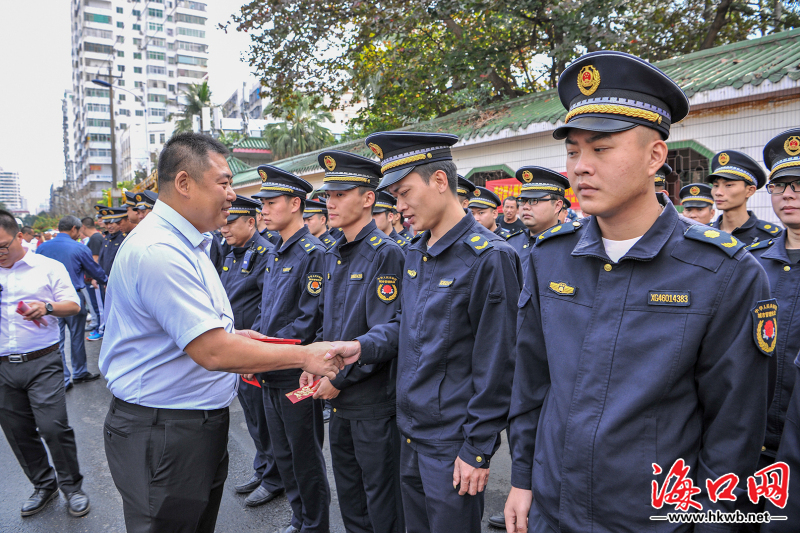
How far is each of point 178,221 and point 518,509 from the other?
1931 mm

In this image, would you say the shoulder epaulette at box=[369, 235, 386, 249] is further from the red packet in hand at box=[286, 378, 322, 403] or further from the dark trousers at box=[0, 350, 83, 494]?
the dark trousers at box=[0, 350, 83, 494]

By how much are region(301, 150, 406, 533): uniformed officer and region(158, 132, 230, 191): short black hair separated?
1.01 meters

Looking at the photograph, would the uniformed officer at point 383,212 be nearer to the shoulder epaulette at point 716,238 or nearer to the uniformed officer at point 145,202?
the uniformed officer at point 145,202

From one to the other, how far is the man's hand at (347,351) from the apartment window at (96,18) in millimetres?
94019

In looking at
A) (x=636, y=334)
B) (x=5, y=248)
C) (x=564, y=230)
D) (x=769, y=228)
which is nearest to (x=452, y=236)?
(x=564, y=230)

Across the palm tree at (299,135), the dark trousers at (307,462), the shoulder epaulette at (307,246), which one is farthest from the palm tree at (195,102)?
the dark trousers at (307,462)

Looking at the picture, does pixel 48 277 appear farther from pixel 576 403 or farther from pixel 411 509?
pixel 576 403

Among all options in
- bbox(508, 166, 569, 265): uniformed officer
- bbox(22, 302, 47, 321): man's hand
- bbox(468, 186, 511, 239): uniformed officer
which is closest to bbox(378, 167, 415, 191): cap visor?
bbox(508, 166, 569, 265): uniformed officer

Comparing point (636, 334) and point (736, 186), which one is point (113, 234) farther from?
point (636, 334)

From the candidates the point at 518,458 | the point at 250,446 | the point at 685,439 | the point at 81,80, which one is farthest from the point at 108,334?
the point at 81,80

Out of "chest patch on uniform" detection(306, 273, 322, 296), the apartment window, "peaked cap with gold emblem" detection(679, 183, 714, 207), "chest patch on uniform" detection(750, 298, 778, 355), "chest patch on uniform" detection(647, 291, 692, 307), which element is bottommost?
"chest patch on uniform" detection(306, 273, 322, 296)

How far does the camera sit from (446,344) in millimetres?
2309

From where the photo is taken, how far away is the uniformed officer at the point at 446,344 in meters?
Result: 2.18

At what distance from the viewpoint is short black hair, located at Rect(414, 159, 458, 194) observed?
2.56 metres
